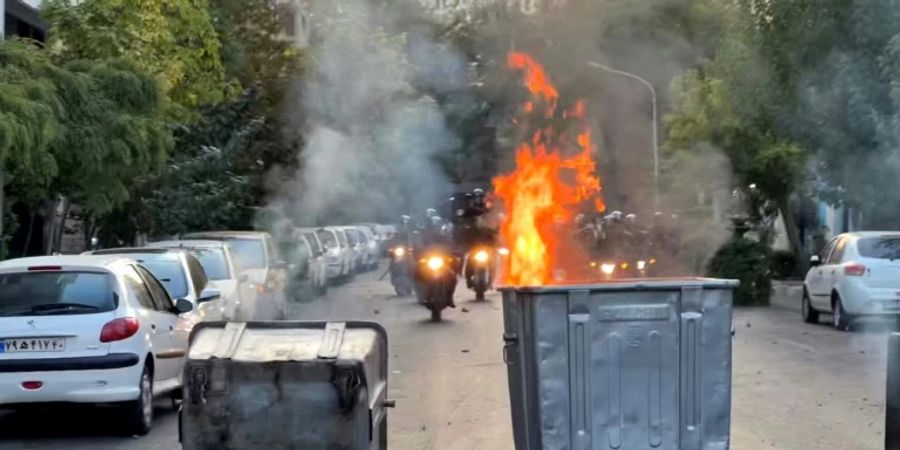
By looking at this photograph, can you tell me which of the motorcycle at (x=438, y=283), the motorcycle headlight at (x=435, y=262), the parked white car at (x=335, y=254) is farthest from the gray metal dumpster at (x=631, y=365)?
the parked white car at (x=335, y=254)

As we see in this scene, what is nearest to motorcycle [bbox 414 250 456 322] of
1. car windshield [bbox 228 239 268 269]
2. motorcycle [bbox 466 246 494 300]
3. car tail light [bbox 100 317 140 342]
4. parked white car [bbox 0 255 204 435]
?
car windshield [bbox 228 239 268 269]

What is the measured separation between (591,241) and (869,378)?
37.7 feet

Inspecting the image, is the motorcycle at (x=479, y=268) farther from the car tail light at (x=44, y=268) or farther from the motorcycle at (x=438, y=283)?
the car tail light at (x=44, y=268)

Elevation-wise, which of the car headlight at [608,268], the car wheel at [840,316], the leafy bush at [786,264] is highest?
the car headlight at [608,268]

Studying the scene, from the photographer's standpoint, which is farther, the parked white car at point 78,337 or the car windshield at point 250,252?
the car windshield at point 250,252

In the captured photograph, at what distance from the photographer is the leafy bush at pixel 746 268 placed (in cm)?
2634

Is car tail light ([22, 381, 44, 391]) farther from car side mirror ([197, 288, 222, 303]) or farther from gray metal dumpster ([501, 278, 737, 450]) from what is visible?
gray metal dumpster ([501, 278, 737, 450])

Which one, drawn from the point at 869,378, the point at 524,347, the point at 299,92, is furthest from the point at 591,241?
the point at 524,347

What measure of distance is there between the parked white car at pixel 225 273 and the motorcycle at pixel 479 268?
28.6 feet

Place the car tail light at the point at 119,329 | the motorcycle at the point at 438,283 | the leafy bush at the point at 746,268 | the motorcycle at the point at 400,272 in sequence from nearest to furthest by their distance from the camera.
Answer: the car tail light at the point at 119,329
the motorcycle at the point at 438,283
the leafy bush at the point at 746,268
the motorcycle at the point at 400,272

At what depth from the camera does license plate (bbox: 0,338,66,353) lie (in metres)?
10.8

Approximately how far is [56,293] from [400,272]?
18.5m

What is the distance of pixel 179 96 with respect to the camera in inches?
939

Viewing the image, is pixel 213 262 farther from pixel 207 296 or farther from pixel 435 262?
pixel 435 262
